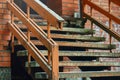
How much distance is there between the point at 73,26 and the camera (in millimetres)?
6102

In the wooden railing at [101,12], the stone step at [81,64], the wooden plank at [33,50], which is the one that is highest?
the wooden railing at [101,12]

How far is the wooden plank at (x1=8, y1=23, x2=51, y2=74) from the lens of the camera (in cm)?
410

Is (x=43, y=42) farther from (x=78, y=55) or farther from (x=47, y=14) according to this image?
(x=78, y=55)

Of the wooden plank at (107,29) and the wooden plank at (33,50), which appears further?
the wooden plank at (107,29)

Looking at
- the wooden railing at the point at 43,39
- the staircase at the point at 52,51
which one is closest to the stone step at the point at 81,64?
the staircase at the point at 52,51

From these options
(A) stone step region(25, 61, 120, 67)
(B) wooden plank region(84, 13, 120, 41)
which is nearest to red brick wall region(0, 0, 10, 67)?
(A) stone step region(25, 61, 120, 67)

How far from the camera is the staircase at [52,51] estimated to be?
405 centimetres

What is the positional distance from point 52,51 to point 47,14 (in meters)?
0.51

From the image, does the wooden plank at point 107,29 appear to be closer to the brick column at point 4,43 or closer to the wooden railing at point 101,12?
the wooden railing at point 101,12

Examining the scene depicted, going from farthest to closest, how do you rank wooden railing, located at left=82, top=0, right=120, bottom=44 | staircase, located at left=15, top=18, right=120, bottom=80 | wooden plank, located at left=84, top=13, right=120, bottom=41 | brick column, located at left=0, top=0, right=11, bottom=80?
wooden railing, located at left=82, top=0, right=120, bottom=44, wooden plank, located at left=84, top=13, right=120, bottom=41, brick column, located at left=0, top=0, right=11, bottom=80, staircase, located at left=15, top=18, right=120, bottom=80

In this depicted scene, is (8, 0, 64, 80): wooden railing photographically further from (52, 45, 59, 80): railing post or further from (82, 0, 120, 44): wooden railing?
(82, 0, 120, 44): wooden railing

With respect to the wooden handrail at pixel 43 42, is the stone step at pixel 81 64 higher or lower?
lower

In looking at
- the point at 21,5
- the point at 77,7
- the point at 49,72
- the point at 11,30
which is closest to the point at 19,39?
the point at 11,30

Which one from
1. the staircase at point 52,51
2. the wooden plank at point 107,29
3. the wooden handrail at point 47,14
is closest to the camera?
the wooden handrail at point 47,14
